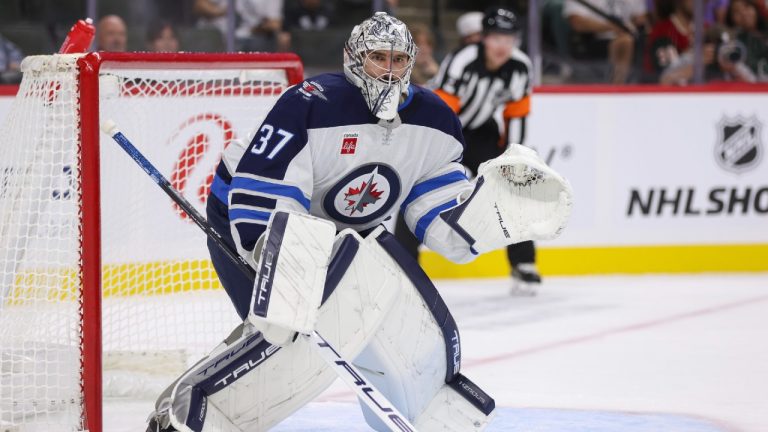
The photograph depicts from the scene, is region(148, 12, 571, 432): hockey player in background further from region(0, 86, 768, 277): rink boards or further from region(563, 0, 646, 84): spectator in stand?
region(563, 0, 646, 84): spectator in stand

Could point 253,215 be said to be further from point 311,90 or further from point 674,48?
point 674,48

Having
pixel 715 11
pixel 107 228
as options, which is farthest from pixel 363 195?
pixel 715 11

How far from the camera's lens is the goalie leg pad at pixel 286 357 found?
8.49ft

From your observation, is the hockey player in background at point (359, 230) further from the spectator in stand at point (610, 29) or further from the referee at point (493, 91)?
the spectator in stand at point (610, 29)

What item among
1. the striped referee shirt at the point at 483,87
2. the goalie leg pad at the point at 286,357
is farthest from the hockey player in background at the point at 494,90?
the goalie leg pad at the point at 286,357

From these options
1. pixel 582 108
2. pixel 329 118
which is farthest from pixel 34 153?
pixel 582 108

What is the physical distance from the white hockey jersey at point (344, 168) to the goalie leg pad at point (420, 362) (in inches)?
5.6

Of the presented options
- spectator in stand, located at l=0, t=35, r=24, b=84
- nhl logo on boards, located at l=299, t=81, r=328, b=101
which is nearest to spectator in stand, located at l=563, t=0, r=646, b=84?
spectator in stand, located at l=0, t=35, r=24, b=84

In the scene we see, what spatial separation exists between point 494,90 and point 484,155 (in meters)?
0.29

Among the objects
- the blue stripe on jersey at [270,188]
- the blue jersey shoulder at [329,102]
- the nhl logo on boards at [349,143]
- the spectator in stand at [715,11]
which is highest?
the blue jersey shoulder at [329,102]

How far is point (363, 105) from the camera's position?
8.82 ft

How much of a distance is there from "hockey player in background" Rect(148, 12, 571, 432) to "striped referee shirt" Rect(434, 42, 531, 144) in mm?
2470

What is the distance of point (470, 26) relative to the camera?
576 cm

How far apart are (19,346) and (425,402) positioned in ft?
3.30
